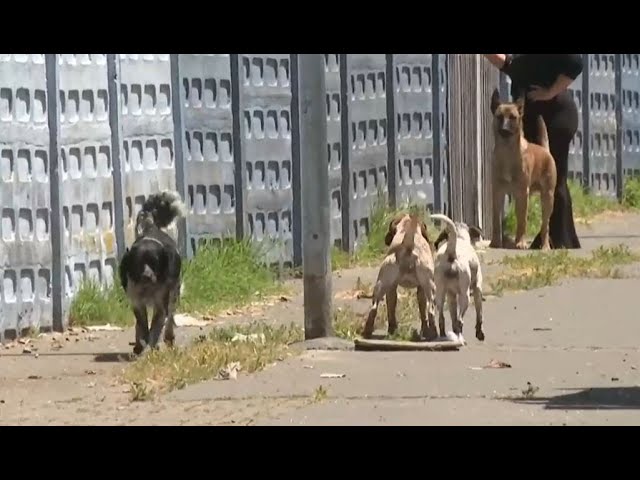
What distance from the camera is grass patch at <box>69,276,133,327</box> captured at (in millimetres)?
12617

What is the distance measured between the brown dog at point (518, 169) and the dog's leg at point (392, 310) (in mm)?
5291

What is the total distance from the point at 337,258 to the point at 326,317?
4441 millimetres

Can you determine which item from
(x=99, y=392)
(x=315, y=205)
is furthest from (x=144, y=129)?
(x=99, y=392)

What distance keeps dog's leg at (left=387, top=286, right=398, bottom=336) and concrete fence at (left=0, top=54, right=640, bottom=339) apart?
7.17 feet

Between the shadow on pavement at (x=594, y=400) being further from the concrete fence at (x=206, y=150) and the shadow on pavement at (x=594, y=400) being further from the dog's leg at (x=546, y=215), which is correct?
the dog's leg at (x=546, y=215)

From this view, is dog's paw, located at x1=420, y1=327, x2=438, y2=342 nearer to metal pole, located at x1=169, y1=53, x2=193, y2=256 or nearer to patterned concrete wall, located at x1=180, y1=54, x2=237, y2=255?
metal pole, located at x1=169, y1=53, x2=193, y2=256

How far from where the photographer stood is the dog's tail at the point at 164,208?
38.8ft

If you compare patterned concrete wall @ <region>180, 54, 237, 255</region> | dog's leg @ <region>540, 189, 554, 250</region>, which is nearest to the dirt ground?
patterned concrete wall @ <region>180, 54, 237, 255</region>

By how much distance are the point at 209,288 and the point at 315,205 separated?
8.55 ft

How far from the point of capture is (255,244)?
583 inches

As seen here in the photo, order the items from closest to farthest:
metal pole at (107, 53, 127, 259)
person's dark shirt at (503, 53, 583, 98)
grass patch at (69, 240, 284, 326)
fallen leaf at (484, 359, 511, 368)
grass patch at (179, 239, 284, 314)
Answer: fallen leaf at (484, 359, 511, 368), grass patch at (69, 240, 284, 326), metal pole at (107, 53, 127, 259), grass patch at (179, 239, 284, 314), person's dark shirt at (503, 53, 583, 98)

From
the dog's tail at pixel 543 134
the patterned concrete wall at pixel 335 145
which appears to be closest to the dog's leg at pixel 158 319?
the patterned concrete wall at pixel 335 145

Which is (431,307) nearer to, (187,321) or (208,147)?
(187,321)

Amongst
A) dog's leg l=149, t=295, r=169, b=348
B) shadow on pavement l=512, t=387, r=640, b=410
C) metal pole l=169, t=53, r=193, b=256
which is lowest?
shadow on pavement l=512, t=387, r=640, b=410
